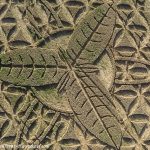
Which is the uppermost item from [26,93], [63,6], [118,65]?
[63,6]

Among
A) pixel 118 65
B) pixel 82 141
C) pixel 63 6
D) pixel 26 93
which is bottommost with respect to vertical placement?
pixel 82 141

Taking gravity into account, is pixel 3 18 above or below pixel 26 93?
above

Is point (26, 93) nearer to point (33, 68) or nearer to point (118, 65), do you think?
point (33, 68)

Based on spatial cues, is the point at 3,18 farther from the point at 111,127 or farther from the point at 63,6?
the point at 111,127

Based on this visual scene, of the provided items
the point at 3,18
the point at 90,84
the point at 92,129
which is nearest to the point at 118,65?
the point at 90,84

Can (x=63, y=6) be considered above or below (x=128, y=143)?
above

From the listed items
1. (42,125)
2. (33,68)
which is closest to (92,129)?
(42,125)
